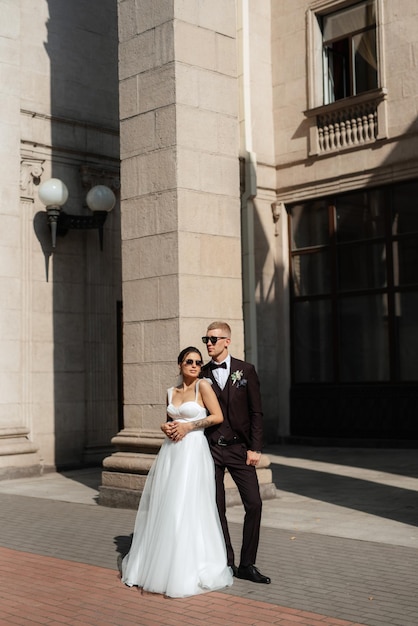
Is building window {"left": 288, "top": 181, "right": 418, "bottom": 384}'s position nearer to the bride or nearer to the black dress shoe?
the black dress shoe

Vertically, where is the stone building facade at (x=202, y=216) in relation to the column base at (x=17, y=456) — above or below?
above

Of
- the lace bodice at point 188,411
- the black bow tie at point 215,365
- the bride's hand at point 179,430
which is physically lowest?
the bride's hand at point 179,430

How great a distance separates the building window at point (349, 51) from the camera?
19.1 metres

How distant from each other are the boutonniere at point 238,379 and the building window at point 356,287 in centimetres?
1126

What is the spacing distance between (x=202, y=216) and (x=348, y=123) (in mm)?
8361

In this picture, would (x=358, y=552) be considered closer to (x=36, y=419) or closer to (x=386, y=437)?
(x=36, y=419)

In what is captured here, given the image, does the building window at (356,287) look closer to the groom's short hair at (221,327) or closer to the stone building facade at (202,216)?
the stone building facade at (202,216)

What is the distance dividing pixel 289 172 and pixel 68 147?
18.6 feet

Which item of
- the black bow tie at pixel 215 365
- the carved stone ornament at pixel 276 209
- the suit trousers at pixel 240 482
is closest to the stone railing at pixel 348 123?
the carved stone ornament at pixel 276 209

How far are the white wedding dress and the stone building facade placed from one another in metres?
3.94

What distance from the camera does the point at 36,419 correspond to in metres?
16.4

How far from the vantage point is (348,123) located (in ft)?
63.1

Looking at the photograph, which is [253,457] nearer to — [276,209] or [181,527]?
[181,527]

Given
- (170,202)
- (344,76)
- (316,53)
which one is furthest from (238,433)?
(316,53)
